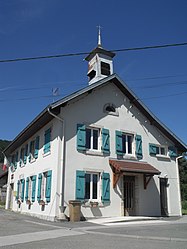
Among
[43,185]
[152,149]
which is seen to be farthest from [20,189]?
[152,149]

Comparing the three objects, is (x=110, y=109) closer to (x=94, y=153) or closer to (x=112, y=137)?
(x=112, y=137)

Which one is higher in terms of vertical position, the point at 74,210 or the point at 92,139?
the point at 92,139

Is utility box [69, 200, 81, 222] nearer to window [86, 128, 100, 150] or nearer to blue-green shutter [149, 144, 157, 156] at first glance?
window [86, 128, 100, 150]

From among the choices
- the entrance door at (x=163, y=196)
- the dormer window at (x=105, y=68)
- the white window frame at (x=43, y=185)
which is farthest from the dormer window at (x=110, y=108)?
the entrance door at (x=163, y=196)

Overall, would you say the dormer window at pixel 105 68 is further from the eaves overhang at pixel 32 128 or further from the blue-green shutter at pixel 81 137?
the eaves overhang at pixel 32 128

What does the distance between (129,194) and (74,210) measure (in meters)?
4.16

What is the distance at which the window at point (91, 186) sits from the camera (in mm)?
14453

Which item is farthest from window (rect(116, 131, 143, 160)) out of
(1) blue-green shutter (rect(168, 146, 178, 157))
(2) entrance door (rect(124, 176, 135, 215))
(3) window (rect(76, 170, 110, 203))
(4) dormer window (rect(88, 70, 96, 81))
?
(4) dormer window (rect(88, 70, 96, 81))

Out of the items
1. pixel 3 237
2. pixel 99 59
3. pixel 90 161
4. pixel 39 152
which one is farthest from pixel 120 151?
pixel 3 237

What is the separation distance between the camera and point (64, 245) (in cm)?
683

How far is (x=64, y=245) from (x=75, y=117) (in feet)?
29.2

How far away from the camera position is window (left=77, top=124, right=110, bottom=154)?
48.4 feet

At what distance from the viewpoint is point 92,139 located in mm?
15477

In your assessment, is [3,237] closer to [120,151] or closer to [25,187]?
[120,151]
